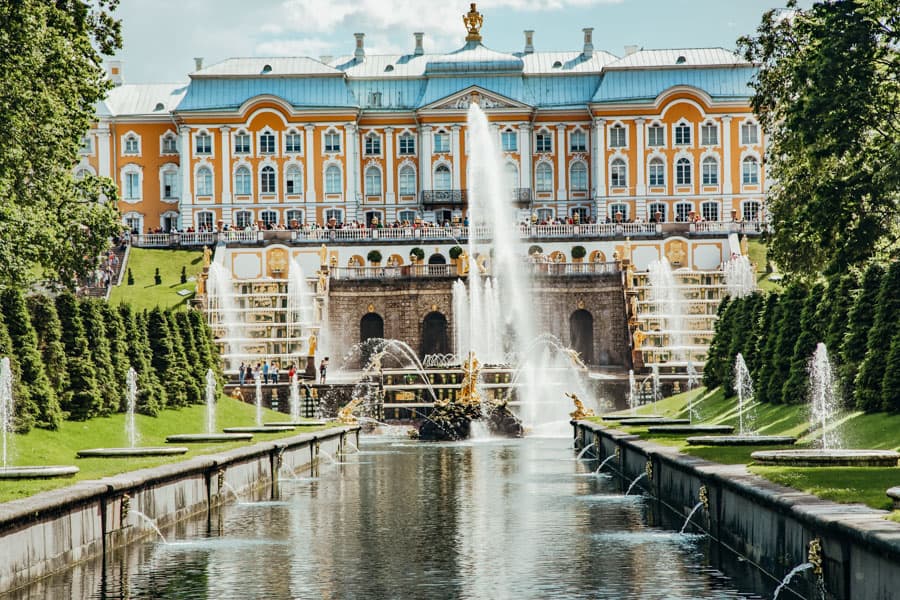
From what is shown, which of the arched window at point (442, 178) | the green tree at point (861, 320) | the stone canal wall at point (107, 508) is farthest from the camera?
the arched window at point (442, 178)

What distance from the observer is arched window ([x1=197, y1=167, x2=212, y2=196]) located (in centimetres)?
A: 8950

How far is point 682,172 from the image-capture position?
88.7 metres

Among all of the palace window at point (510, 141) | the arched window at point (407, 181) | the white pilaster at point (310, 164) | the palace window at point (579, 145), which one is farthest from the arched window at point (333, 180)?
the palace window at point (579, 145)

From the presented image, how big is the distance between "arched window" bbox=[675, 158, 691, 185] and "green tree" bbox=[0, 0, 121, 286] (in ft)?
190

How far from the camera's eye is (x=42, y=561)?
13.8 meters

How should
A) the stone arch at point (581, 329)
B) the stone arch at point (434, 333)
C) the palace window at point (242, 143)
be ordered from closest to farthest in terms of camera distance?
the stone arch at point (581, 329), the stone arch at point (434, 333), the palace window at point (242, 143)

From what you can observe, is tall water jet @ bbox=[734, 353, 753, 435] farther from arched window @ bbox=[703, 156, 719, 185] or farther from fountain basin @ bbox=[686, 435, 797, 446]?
arched window @ bbox=[703, 156, 719, 185]

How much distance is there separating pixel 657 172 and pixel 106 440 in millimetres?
65733

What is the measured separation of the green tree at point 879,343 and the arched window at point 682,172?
63657 millimetres

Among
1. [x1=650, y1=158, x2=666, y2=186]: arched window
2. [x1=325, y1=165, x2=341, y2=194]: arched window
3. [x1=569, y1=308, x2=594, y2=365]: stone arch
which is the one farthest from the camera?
[x1=325, y1=165, x2=341, y2=194]: arched window

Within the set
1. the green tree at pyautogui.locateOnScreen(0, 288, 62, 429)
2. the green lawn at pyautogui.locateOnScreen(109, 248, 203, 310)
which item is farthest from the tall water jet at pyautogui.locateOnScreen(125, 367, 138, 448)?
the green lawn at pyautogui.locateOnScreen(109, 248, 203, 310)

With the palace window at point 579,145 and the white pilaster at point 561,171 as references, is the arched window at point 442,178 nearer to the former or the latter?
the white pilaster at point 561,171

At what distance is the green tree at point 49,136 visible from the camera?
1182 inches

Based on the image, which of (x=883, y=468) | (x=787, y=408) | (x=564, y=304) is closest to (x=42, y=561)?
(x=883, y=468)
